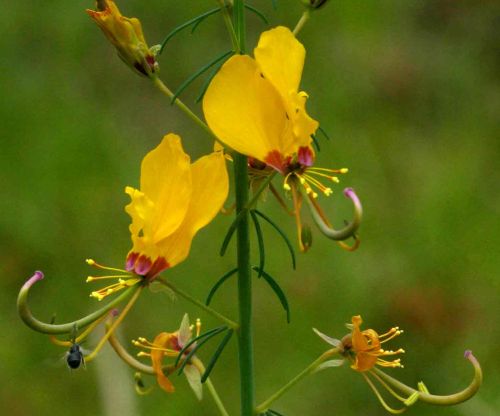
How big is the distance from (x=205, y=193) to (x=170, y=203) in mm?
57

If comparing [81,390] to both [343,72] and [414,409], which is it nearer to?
[414,409]

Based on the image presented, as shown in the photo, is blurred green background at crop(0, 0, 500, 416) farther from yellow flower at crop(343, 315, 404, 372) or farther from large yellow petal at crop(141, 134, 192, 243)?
large yellow petal at crop(141, 134, 192, 243)

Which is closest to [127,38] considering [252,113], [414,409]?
[252,113]

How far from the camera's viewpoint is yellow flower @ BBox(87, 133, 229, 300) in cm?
162

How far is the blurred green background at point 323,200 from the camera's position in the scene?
3.60 m

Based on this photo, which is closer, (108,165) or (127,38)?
(127,38)

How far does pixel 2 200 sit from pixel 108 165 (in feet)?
1.40

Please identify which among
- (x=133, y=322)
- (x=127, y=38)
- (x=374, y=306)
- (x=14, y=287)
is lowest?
(x=14, y=287)

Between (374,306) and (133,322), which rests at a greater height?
(374,306)

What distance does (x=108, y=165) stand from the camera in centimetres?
424

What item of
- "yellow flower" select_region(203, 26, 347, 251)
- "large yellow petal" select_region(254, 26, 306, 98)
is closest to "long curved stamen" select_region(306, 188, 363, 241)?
"yellow flower" select_region(203, 26, 347, 251)

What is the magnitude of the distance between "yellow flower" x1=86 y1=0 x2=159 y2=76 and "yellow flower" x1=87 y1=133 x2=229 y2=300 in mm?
126

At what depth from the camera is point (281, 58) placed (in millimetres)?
1565

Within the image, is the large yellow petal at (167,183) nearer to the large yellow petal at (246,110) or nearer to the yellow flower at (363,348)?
the large yellow petal at (246,110)
